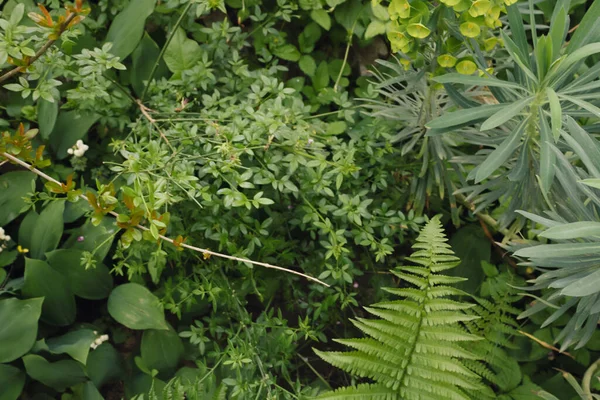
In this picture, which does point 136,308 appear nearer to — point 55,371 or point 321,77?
point 55,371

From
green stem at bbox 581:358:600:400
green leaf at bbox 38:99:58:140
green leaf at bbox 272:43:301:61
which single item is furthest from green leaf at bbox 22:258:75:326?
green stem at bbox 581:358:600:400

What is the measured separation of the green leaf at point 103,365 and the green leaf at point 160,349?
0.32 feet

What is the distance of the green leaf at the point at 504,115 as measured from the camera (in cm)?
134

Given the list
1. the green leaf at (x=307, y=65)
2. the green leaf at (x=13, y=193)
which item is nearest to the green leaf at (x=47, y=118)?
the green leaf at (x=13, y=193)

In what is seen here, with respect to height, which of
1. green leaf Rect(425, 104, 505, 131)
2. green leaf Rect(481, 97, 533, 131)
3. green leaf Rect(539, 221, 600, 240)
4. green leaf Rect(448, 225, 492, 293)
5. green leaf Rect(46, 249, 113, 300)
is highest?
green leaf Rect(481, 97, 533, 131)

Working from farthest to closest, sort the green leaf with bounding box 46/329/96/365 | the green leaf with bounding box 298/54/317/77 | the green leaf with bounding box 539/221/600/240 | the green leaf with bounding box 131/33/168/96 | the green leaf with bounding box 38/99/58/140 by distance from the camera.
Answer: the green leaf with bounding box 298/54/317/77
the green leaf with bounding box 131/33/168/96
the green leaf with bounding box 38/99/58/140
the green leaf with bounding box 46/329/96/365
the green leaf with bounding box 539/221/600/240

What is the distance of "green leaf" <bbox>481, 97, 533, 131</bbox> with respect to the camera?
1.34 metres

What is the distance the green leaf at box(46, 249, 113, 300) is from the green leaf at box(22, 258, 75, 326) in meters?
0.03

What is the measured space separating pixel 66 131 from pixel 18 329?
2.13 ft

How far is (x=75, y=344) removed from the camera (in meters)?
1.67

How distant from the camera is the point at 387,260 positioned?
83.6 inches

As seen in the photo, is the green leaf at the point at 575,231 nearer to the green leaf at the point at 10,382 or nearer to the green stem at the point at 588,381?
the green stem at the point at 588,381

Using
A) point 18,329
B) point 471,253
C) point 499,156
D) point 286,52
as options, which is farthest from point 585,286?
point 18,329

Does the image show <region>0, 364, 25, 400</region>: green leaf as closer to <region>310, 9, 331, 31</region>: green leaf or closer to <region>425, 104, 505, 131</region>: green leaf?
<region>425, 104, 505, 131</region>: green leaf
